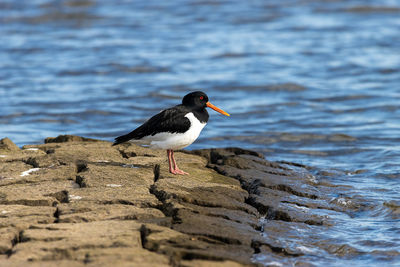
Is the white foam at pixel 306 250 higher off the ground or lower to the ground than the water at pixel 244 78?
lower

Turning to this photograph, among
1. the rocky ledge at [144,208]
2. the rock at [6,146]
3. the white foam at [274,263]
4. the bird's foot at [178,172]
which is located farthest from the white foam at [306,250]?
the rock at [6,146]

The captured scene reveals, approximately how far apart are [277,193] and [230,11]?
16428 mm

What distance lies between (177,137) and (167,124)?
180 millimetres

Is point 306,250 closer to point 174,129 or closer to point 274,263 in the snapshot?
point 274,263

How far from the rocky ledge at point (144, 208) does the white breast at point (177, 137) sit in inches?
10.0

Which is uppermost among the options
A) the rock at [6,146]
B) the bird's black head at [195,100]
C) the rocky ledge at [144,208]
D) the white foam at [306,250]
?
the bird's black head at [195,100]

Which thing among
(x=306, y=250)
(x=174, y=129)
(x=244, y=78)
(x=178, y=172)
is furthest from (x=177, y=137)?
(x=244, y=78)

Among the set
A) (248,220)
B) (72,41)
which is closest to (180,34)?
(72,41)

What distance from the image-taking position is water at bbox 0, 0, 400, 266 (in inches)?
341

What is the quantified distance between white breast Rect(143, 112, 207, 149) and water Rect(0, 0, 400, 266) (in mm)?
1709

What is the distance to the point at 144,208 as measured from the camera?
16.6 feet

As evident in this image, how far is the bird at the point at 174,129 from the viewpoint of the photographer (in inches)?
251

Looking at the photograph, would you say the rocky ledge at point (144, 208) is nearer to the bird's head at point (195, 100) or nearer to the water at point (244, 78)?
the water at point (244, 78)

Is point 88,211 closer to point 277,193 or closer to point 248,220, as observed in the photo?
point 248,220
